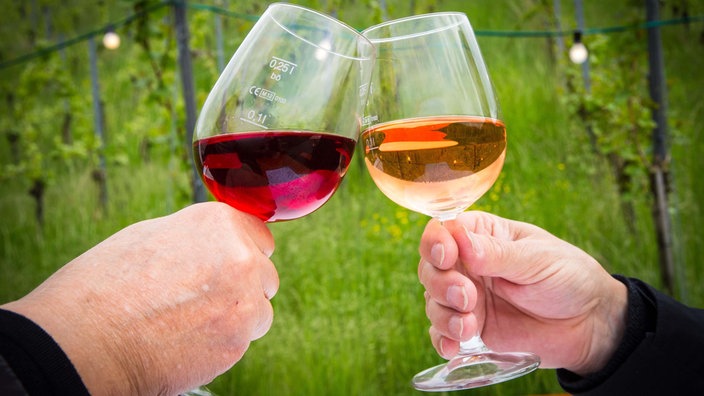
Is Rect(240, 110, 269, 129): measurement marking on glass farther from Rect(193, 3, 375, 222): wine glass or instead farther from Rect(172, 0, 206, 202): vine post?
Rect(172, 0, 206, 202): vine post

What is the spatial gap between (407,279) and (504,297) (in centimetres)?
170

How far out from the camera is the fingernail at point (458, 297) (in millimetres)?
877

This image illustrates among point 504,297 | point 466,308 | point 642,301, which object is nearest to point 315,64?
point 466,308

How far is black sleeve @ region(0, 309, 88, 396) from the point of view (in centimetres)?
48

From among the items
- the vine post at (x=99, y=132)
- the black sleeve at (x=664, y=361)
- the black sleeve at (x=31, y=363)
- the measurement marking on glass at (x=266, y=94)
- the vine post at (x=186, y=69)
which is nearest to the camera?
the black sleeve at (x=31, y=363)

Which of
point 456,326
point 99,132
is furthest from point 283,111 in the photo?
point 99,132

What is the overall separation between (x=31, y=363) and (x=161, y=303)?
5.6 inches

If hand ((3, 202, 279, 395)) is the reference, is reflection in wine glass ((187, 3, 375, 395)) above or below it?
above

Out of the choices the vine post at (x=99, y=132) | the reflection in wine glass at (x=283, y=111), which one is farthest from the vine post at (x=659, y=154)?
the vine post at (x=99, y=132)

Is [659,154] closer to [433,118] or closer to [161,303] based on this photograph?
[433,118]

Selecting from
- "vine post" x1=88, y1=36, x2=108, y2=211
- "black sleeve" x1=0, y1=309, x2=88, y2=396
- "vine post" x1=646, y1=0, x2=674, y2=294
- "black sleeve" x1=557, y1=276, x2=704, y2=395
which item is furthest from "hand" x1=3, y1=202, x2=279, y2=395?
"vine post" x1=88, y1=36, x2=108, y2=211

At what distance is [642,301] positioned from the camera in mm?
1023

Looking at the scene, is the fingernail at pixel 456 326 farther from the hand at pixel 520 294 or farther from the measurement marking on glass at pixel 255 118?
the measurement marking on glass at pixel 255 118

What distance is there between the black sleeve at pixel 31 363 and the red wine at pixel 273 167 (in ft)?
0.85
